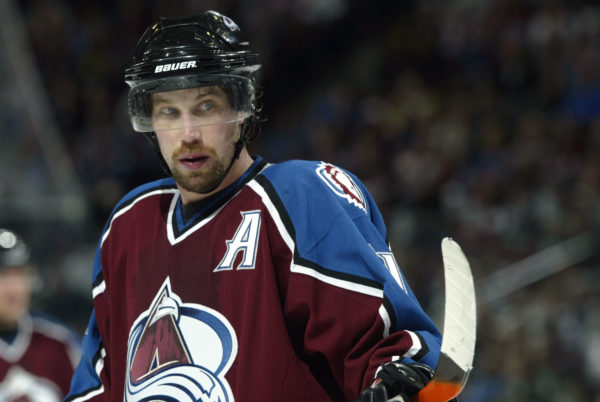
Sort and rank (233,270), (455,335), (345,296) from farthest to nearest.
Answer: (233,270) → (345,296) → (455,335)

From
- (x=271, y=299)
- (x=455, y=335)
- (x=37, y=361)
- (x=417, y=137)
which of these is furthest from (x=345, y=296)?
(x=417, y=137)

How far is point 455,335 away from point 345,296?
267 millimetres

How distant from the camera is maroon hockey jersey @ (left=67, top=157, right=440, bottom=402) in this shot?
5.78ft

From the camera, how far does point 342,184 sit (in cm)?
190

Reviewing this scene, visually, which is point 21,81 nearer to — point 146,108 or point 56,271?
point 56,271

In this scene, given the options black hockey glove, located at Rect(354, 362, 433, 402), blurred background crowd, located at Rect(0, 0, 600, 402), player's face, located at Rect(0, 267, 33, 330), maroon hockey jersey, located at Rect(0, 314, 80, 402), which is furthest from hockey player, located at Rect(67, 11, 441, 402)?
blurred background crowd, located at Rect(0, 0, 600, 402)

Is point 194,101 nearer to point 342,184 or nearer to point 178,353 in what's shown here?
point 342,184

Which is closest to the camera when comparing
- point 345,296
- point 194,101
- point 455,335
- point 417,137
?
point 455,335

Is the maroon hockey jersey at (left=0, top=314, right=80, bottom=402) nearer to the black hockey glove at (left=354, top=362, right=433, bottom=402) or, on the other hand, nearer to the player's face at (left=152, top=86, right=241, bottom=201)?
the player's face at (left=152, top=86, right=241, bottom=201)

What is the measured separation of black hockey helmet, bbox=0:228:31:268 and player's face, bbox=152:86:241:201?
Answer: 2468 mm

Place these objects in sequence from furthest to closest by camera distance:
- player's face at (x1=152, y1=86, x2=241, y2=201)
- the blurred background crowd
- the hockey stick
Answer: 1. the blurred background crowd
2. player's face at (x1=152, y1=86, x2=241, y2=201)
3. the hockey stick

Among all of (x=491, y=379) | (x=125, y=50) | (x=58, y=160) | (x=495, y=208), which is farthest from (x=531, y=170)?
(x=125, y=50)

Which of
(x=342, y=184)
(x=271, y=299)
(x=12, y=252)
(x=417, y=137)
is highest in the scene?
(x=342, y=184)

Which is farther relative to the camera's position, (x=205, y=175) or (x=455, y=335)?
(x=205, y=175)
